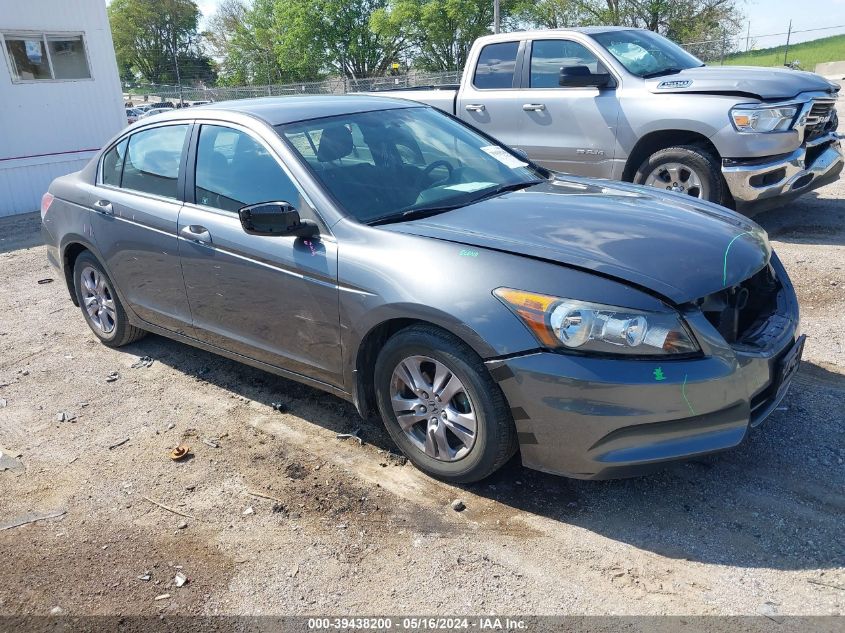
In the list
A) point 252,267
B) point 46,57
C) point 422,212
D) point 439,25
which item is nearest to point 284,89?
point 46,57

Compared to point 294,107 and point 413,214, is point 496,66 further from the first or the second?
point 413,214

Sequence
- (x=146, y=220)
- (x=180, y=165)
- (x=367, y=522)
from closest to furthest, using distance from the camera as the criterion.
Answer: (x=367, y=522) → (x=180, y=165) → (x=146, y=220)

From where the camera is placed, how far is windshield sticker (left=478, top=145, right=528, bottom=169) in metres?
4.48

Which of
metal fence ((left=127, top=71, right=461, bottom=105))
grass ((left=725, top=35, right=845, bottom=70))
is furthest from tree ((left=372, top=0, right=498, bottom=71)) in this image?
grass ((left=725, top=35, right=845, bottom=70))

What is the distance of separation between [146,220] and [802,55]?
49718 millimetres

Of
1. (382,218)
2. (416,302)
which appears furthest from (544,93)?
(416,302)

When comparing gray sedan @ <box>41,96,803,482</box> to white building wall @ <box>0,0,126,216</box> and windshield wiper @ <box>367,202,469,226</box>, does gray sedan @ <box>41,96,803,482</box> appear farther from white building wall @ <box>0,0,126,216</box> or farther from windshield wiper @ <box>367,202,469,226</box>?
white building wall @ <box>0,0,126,216</box>

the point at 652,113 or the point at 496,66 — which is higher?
Result: the point at 496,66

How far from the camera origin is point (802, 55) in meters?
44.6

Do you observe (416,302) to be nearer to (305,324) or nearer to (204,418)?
(305,324)

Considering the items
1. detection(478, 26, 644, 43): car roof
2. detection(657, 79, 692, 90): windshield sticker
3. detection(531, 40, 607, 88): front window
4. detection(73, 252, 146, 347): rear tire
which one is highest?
detection(478, 26, 644, 43): car roof

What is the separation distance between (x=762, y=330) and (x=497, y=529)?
4.86 ft

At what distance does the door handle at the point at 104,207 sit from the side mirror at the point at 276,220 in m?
1.78

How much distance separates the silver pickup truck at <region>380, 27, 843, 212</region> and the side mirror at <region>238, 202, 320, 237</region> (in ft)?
14.9
